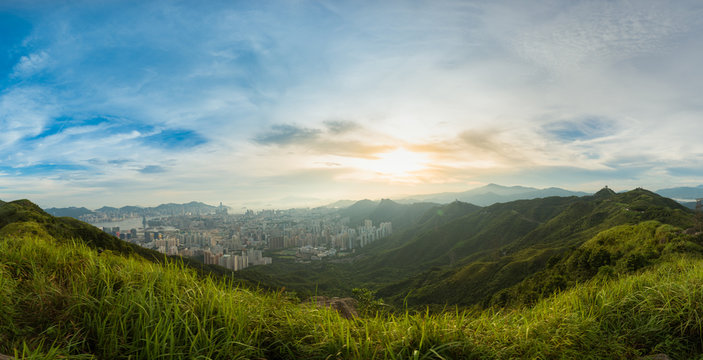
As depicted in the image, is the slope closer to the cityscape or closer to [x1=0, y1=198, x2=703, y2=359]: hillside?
[x1=0, y1=198, x2=703, y2=359]: hillside

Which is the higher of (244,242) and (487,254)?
(487,254)

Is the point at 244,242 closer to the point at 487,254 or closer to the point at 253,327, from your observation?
the point at 487,254

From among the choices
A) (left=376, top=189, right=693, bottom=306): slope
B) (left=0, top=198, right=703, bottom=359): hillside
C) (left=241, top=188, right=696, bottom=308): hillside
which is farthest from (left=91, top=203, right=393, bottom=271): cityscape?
(left=0, top=198, right=703, bottom=359): hillside

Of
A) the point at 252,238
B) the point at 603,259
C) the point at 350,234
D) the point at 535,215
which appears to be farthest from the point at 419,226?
the point at 603,259

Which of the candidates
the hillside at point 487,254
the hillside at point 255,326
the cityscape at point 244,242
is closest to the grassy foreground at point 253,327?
the hillside at point 255,326

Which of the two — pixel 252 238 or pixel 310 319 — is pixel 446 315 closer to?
pixel 310 319

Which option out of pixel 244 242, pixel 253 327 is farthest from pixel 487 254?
pixel 244 242

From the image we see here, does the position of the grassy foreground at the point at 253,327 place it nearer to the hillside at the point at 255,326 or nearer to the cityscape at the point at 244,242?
the hillside at the point at 255,326

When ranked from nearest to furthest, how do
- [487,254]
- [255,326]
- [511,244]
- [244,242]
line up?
[255,326], [511,244], [487,254], [244,242]
